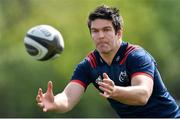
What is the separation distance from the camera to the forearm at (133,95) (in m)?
8.77

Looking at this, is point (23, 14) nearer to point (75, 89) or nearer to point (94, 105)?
point (94, 105)

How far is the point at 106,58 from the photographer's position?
32.1 ft

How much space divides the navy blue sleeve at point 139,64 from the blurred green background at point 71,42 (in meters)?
16.8

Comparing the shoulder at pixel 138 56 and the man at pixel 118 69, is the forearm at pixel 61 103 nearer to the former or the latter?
the man at pixel 118 69

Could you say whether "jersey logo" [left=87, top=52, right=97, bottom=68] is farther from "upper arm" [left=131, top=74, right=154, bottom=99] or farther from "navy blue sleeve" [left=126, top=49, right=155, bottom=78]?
"upper arm" [left=131, top=74, right=154, bottom=99]

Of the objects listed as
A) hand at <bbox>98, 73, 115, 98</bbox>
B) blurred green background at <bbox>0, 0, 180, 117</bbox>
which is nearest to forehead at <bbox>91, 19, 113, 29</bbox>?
hand at <bbox>98, 73, 115, 98</bbox>

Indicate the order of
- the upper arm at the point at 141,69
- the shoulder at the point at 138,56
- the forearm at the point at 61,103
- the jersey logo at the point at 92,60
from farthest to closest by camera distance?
the jersey logo at the point at 92,60 → the shoulder at the point at 138,56 → the forearm at the point at 61,103 → the upper arm at the point at 141,69

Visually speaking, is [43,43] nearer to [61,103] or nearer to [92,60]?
[92,60]

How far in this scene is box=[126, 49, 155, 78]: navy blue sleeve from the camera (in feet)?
30.8

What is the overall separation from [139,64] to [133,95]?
2.11ft

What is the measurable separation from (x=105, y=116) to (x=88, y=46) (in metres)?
3.41

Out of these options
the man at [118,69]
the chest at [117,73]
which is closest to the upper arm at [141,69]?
the man at [118,69]

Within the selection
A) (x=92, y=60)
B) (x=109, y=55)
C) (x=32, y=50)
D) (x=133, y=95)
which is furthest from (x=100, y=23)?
(x=32, y=50)

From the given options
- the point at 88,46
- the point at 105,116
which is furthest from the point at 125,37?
the point at 105,116
